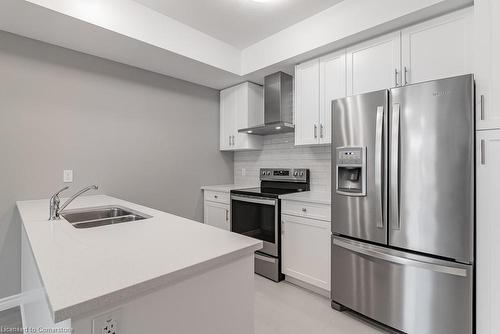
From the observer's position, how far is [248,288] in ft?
3.73

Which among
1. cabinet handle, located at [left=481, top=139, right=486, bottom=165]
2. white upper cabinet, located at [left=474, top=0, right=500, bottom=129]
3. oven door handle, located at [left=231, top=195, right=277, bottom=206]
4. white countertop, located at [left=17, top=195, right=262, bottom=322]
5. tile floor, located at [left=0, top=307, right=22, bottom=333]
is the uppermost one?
white upper cabinet, located at [left=474, top=0, right=500, bottom=129]

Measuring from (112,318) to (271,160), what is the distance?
298 centimetres

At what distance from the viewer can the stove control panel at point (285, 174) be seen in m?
3.13

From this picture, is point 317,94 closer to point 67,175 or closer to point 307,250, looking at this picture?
point 307,250

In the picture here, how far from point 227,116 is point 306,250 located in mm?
2163

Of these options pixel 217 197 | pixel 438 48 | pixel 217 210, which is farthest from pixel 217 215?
pixel 438 48

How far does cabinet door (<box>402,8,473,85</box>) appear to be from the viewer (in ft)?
5.90

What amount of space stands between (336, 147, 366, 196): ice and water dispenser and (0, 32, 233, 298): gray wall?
6.86ft

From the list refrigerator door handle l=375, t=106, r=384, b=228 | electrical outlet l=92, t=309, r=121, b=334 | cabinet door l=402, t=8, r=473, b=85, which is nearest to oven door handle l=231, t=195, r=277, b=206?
refrigerator door handle l=375, t=106, r=384, b=228

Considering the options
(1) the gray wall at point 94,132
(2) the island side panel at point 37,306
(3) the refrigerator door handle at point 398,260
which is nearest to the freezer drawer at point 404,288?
(3) the refrigerator door handle at point 398,260

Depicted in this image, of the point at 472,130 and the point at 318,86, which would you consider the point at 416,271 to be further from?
the point at 318,86

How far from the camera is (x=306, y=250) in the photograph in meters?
2.48

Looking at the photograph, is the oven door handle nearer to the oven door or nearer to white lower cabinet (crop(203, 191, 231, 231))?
the oven door

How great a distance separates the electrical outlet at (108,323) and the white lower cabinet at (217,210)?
8.10 ft
